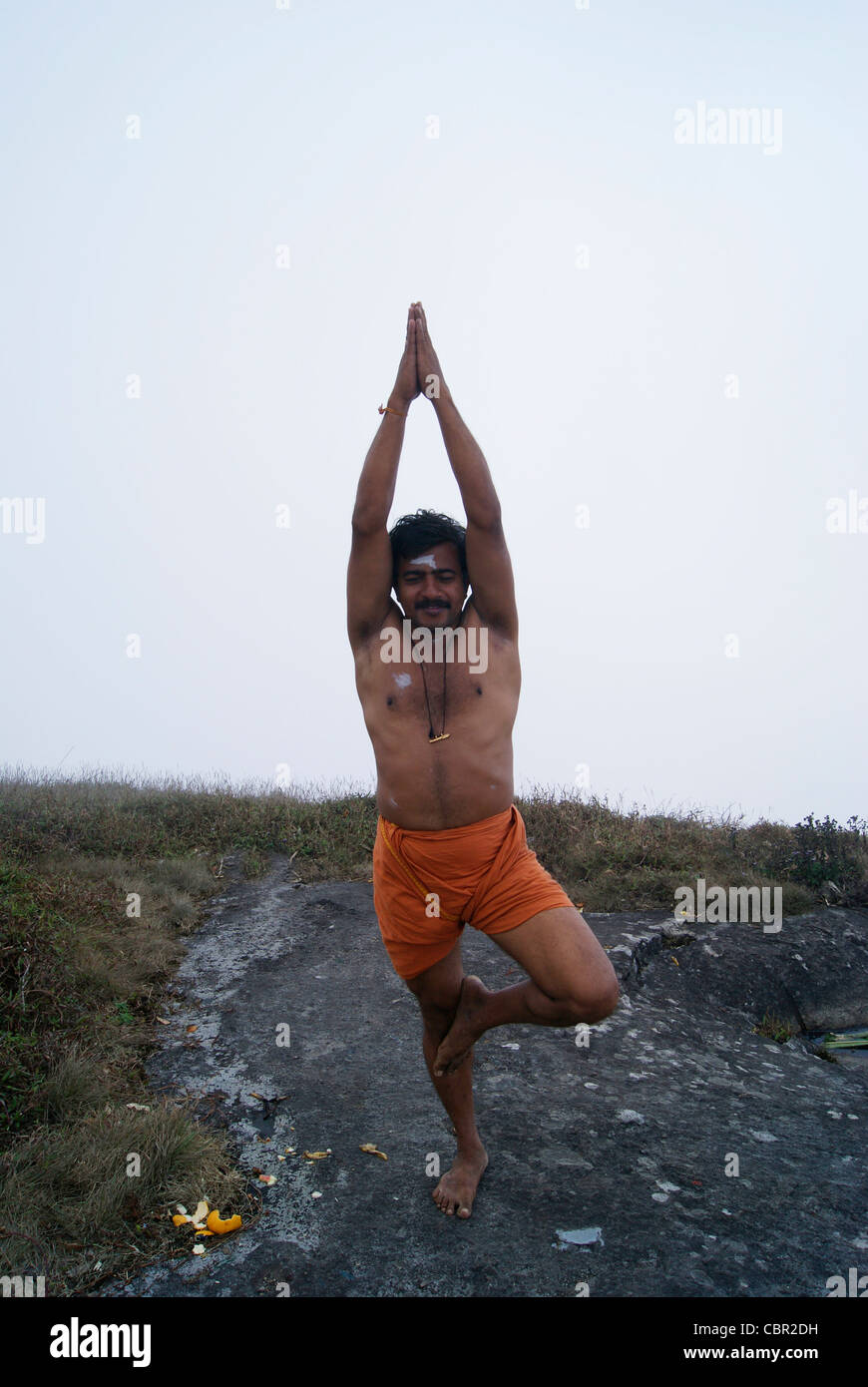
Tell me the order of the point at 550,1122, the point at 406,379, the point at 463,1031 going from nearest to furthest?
the point at 463,1031 < the point at 406,379 < the point at 550,1122

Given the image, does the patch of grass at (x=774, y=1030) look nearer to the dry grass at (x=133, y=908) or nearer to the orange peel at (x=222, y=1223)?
the dry grass at (x=133, y=908)

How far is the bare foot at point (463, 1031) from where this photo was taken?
3.02 m

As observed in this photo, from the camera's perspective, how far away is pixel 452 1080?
3156 mm

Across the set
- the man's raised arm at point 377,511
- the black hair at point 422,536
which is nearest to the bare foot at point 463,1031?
the man's raised arm at point 377,511

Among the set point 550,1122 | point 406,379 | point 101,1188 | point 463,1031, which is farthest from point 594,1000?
point 406,379

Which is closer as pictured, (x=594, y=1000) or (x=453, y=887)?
(x=594, y=1000)

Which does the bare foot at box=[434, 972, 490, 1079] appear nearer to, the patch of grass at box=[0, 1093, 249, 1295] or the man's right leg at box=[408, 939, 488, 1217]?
the man's right leg at box=[408, 939, 488, 1217]

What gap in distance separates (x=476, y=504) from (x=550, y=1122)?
8.55 ft

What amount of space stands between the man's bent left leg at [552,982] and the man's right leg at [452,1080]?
164 mm

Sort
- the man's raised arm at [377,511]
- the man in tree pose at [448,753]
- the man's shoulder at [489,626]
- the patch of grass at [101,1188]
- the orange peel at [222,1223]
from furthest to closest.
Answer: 1. the man's shoulder at [489,626]
2. the man's raised arm at [377,511]
3. the man in tree pose at [448,753]
4. the orange peel at [222,1223]
5. the patch of grass at [101,1188]

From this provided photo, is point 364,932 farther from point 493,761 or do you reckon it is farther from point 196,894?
point 493,761

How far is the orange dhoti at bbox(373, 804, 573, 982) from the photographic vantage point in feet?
9.67

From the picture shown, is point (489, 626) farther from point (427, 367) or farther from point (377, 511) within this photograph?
point (427, 367)

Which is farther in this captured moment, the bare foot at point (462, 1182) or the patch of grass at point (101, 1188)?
the bare foot at point (462, 1182)
